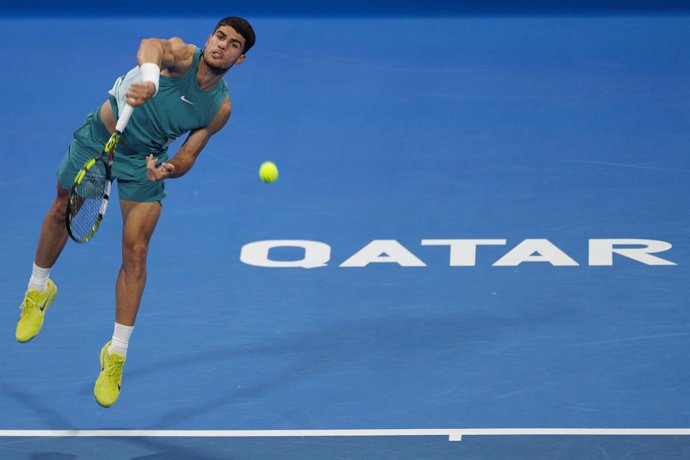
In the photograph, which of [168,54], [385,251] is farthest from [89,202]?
[385,251]

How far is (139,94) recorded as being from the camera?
26.8ft

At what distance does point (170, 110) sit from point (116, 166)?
0.50m

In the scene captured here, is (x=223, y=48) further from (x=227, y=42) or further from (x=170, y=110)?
(x=170, y=110)

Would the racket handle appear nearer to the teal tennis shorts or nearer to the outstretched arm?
the outstretched arm


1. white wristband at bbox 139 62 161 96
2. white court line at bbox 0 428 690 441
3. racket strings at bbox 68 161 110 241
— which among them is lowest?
white court line at bbox 0 428 690 441

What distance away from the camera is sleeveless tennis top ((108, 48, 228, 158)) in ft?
30.5

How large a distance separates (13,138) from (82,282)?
3.22 meters

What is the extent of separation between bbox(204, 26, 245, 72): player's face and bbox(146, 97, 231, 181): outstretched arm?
0.43 meters

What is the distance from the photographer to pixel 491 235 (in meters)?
12.5

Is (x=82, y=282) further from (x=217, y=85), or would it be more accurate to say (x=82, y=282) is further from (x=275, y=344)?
(x=217, y=85)

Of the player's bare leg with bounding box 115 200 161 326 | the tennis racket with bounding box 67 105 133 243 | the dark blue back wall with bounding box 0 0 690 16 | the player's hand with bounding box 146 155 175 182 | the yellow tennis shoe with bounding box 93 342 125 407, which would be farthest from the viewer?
the dark blue back wall with bounding box 0 0 690 16

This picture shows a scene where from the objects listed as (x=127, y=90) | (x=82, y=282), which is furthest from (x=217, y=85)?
(x=82, y=282)

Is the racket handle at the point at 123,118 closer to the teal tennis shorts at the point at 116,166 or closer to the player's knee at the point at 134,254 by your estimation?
the teal tennis shorts at the point at 116,166

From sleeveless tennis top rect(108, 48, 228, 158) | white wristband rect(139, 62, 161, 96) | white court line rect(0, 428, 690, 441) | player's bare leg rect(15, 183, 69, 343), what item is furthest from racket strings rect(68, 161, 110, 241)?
white court line rect(0, 428, 690, 441)
